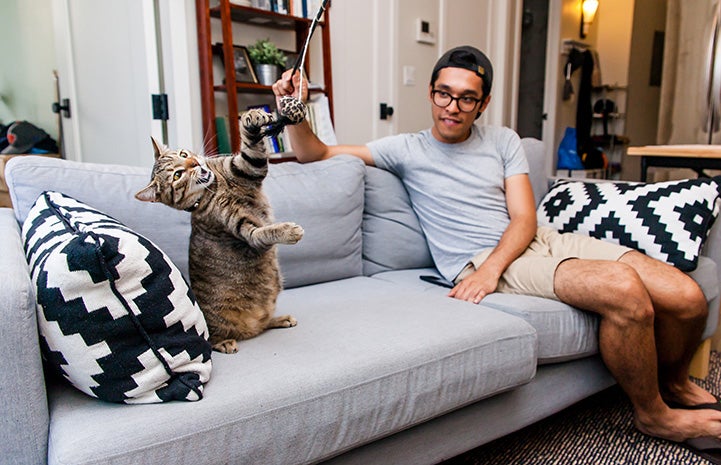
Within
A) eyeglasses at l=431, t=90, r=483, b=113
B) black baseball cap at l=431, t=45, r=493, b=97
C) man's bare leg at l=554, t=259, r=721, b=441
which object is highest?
black baseball cap at l=431, t=45, r=493, b=97

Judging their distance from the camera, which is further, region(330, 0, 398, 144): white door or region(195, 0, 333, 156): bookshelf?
region(330, 0, 398, 144): white door

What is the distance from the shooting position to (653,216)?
1766 mm

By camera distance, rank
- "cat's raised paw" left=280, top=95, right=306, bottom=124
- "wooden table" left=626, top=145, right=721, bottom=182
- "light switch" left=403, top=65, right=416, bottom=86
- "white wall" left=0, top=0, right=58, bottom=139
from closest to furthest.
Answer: "cat's raised paw" left=280, top=95, right=306, bottom=124
"wooden table" left=626, top=145, right=721, bottom=182
"light switch" left=403, top=65, right=416, bottom=86
"white wall" left=0, top=0, right=58, bottom=139

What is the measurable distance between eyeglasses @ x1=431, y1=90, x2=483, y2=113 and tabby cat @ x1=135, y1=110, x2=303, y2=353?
0.80 meters

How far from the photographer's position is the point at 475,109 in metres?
1.78

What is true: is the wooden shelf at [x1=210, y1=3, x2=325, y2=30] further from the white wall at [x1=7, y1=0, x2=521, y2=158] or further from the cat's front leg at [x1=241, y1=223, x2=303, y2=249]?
the cat's front leg at [x1=241, y1=223, x2=303, y2=249]

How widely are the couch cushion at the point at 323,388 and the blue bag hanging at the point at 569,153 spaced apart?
4341 mm

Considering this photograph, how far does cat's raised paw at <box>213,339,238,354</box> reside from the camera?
1.13m

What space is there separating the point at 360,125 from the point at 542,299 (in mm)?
2164

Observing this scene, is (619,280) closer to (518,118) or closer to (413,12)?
(413,12)

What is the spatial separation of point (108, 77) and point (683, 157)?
3009 mm

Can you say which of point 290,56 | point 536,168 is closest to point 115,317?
point 536,168

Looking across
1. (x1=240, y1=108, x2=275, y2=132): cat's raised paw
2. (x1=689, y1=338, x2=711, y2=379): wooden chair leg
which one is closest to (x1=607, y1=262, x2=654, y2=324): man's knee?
(x1=689, y1=338, x2=711, y2=379): wooden chair leg

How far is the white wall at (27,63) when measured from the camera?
3.79m
